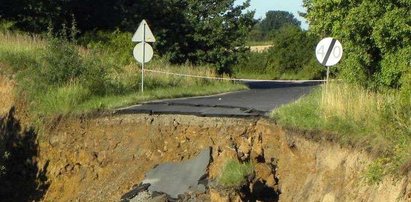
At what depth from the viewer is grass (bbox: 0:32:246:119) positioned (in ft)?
69.1

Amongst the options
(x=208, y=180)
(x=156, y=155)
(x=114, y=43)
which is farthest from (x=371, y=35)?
(x=114, y=43)

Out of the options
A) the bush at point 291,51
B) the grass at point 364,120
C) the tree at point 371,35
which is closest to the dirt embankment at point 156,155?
the grass at point 364,120

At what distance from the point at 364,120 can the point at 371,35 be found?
7.94ft

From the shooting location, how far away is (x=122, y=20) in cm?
3603

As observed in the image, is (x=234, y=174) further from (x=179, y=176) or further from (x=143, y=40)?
(x=143, y=40)

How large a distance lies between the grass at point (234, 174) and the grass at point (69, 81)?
5.83 meters

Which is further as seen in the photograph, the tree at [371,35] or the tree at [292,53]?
the tree at [292,53]

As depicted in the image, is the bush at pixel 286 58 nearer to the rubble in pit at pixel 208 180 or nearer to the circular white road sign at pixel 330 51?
the circular white road sign at pixel 330 51

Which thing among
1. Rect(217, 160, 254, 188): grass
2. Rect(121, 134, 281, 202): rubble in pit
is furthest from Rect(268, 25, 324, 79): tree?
Rect(217, 160, 254, 188): grass

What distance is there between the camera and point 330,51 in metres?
16.9

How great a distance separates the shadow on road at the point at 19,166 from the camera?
19.8 meters

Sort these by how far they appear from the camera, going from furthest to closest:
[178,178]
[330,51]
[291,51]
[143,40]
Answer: [291,51] < [143,40] < [330,51] < [178,178]

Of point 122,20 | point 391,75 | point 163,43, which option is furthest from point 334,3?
point 122,20

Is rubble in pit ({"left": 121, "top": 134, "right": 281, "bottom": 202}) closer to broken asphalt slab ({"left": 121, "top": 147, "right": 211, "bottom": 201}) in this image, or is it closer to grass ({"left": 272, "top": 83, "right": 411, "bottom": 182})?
broken asphalt slab ({"left": 121, "top": 147, "right": 211, "bottom": 201})
